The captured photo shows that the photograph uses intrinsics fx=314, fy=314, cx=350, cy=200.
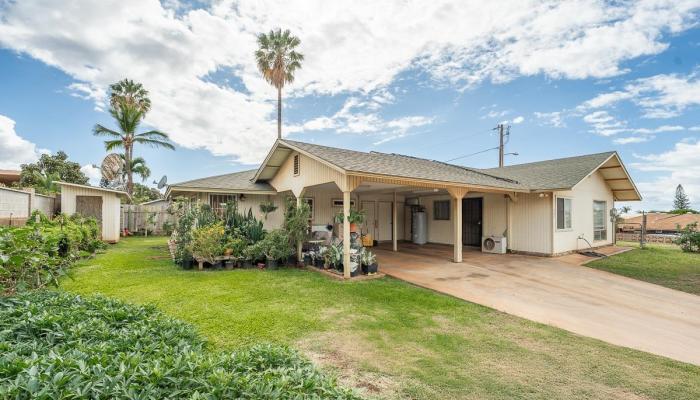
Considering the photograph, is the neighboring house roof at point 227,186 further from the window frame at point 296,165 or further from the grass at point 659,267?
the grass at point 659,267

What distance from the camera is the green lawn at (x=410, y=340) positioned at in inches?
120

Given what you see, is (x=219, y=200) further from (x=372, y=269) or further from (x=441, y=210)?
(x=441, y=210)

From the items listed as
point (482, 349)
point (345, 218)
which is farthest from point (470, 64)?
point (482, 349)

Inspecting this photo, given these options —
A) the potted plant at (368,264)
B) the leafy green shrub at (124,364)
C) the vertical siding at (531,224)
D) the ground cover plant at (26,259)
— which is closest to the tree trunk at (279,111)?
the ground cover plant at (26,259)

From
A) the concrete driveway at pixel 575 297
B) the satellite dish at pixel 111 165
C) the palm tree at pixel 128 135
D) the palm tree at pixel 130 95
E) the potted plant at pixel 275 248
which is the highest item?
the palm tree at pixel 130 95

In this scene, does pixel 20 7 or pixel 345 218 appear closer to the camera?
pixel 20 7

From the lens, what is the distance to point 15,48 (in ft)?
28.0

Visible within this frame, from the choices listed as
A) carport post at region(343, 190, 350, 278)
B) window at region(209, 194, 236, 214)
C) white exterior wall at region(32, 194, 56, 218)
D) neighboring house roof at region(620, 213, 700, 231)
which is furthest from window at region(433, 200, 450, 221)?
white exterior wall at region(32, 194, 56, 218)

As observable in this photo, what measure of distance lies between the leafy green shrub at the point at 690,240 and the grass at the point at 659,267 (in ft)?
5.26

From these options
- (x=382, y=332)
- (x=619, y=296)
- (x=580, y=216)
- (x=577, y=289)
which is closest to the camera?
(x=382, y=332)

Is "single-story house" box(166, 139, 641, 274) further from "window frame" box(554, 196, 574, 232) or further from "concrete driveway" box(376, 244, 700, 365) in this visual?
"concrete driveway" box(376, 244, 700, 365)

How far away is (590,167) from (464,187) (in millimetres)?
5734

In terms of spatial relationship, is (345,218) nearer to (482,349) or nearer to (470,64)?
(482,349)

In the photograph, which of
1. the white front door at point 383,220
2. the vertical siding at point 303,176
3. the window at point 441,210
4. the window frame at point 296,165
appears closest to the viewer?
the vertical siding at point 303,176
